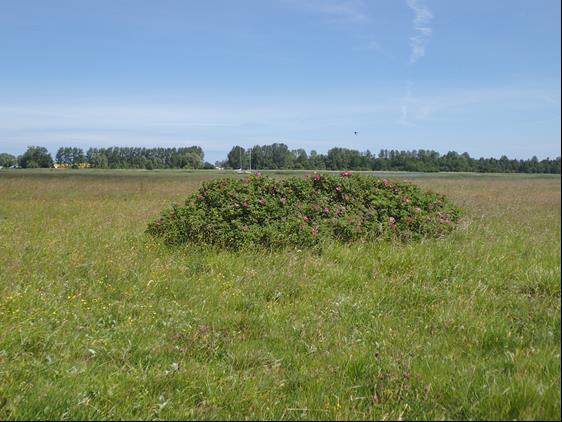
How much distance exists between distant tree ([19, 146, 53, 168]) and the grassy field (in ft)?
187

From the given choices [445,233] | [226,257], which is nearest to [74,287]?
[226,257]

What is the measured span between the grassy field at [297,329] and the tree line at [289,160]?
0.15 metres

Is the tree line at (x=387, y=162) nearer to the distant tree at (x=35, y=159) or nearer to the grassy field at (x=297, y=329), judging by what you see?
the grassy field at (x=297, y=329)

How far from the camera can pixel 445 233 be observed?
854 cm

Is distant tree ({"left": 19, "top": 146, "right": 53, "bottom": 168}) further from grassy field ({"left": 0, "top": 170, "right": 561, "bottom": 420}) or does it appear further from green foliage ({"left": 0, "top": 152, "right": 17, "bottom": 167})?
grassy field ({"left": 0, "top": 170, "right": 561, "bottom": 420})

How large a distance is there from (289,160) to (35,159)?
45.7m

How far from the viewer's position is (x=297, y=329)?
4.30 m

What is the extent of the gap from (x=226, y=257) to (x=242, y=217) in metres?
1.57

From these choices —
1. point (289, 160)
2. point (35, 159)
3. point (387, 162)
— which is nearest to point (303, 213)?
point (387, 162)

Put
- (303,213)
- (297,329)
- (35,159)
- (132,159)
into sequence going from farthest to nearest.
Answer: (132,159), (35,159), (303,213), (297,329)

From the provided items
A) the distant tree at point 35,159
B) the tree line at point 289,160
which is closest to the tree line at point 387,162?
the tree line at point 289,160

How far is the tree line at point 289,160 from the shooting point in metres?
2.05

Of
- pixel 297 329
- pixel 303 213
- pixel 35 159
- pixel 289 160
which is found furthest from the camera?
pixel 35 159

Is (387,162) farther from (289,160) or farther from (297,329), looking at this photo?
(289,160)
